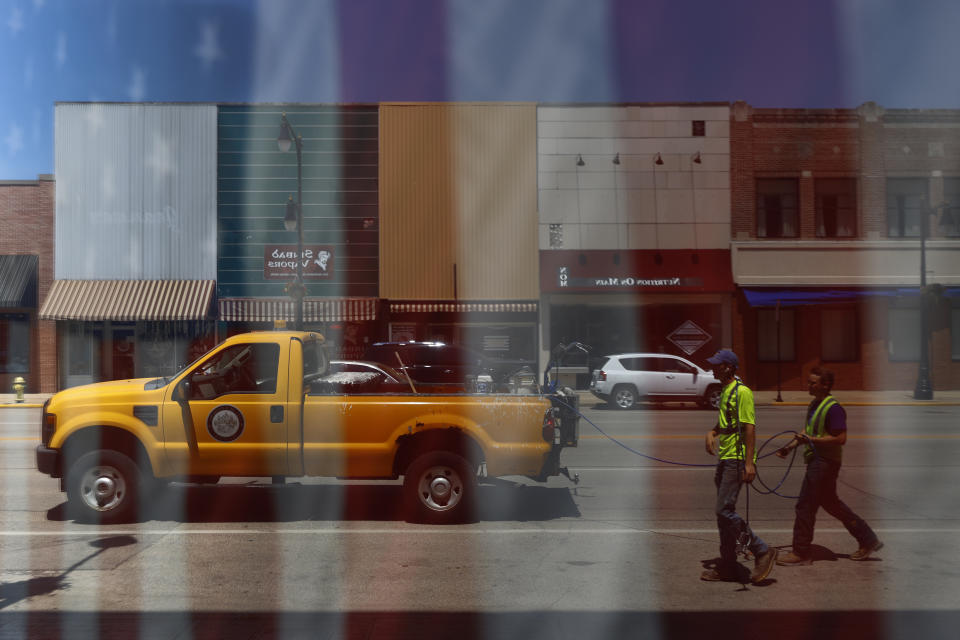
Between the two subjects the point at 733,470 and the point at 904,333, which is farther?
the point at 904,333

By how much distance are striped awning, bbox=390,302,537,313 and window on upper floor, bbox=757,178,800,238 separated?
30.2ft

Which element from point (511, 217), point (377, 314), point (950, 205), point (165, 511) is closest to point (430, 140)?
point (511, 217)

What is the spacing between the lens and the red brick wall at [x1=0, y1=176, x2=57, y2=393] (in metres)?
29.8

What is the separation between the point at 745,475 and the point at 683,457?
758 cm

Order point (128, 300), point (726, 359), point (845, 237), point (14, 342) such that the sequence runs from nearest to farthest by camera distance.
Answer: point (726, 359) → point (128, 300) → point (14, 342) → point (845, 237)

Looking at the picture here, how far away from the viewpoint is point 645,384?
24.0 m

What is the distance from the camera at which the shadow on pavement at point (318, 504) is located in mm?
8938

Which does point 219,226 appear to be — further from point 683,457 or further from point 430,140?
point 683,457

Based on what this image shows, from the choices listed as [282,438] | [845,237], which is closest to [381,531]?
[282,438]

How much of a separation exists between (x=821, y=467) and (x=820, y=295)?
24950 mm

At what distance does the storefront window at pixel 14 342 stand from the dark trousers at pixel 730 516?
97.5 ft

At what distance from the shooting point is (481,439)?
27.8 feet

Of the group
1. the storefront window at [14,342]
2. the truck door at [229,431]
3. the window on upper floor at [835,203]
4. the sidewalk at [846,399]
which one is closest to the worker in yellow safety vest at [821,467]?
the truck door at [229,431]

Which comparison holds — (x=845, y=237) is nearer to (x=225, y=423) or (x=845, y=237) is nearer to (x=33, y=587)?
(x=225, y=423)
